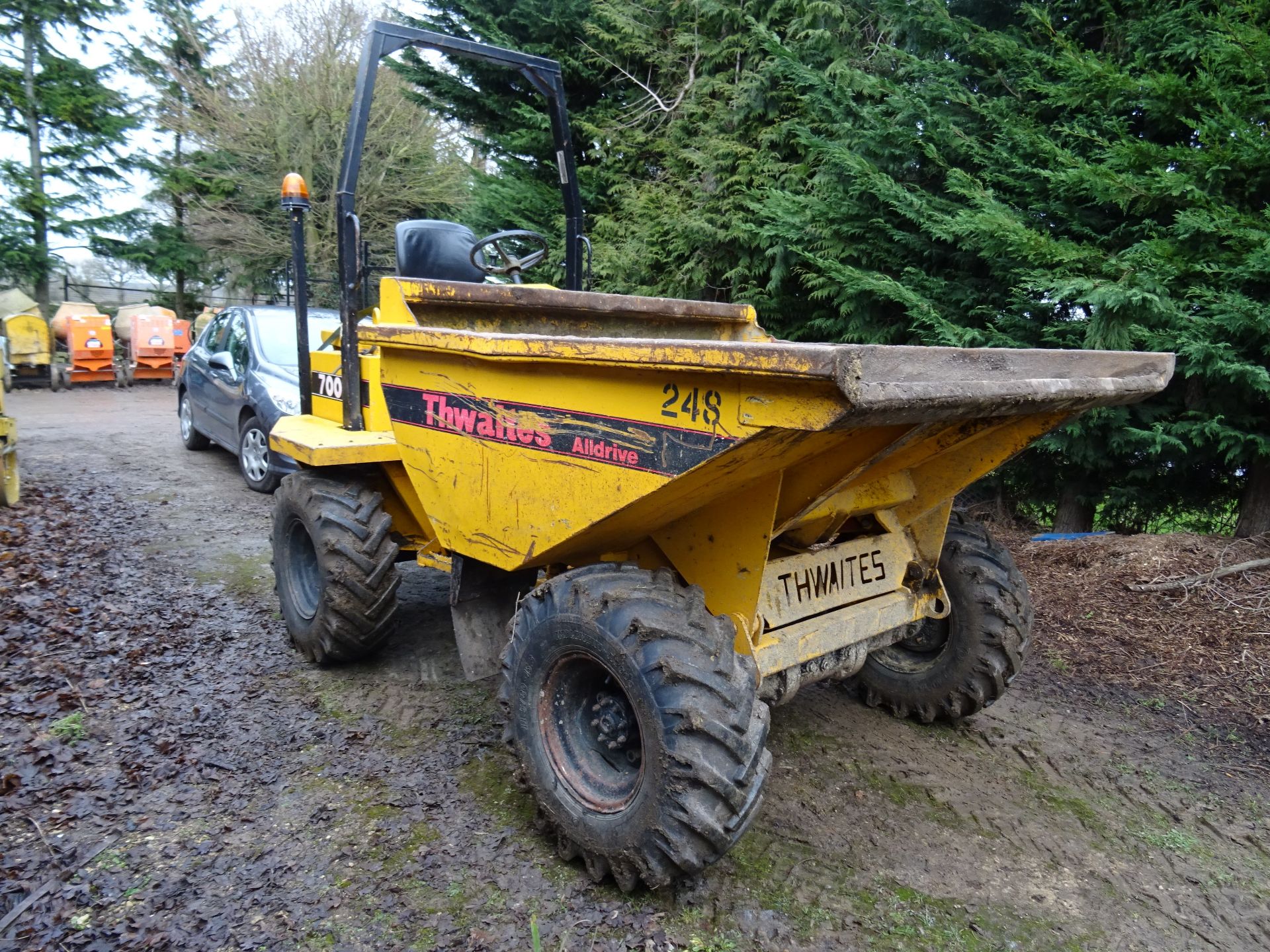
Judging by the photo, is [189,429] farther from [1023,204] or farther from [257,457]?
[1023,204]

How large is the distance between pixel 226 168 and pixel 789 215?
59.9ft

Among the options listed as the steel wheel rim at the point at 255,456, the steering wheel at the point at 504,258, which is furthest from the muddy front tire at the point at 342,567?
the steel wheel rim at the point at 255,456

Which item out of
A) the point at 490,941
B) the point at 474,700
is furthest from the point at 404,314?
the point at 490,941

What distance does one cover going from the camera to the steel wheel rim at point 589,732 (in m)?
2.48

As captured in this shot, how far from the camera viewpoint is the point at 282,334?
24.7 feet

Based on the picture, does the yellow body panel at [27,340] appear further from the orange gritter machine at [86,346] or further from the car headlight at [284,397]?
the car headlight at [284,397]

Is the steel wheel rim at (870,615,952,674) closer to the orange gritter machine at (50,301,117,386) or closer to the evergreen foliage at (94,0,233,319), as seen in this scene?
the orange gritter machine at (50,301,117,386)

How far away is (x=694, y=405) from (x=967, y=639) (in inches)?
77.9

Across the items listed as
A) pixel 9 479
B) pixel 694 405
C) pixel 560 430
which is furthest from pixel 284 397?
pixel 694 405

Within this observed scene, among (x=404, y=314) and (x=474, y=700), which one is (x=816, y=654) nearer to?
(x=474, y=700)

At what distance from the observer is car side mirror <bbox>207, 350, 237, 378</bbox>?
769 cm

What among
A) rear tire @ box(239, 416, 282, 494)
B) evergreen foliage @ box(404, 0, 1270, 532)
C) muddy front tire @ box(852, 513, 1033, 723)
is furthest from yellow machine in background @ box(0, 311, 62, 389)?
muddy front tire @ box(852, 513, 1033, 723)

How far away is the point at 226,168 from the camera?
19938 millimetres

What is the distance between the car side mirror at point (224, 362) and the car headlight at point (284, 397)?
813 millimetres
